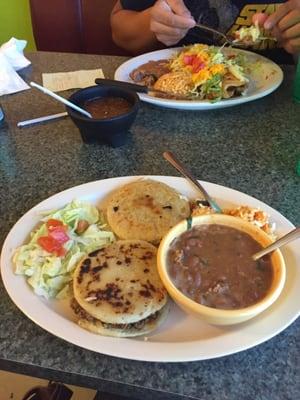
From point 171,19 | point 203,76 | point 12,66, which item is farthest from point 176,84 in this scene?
point 12,66

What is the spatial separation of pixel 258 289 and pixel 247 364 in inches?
4.6

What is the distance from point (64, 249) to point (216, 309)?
33 cm

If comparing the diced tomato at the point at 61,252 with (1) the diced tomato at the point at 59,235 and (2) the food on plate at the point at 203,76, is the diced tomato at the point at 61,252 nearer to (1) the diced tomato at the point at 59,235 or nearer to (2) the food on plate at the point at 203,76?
(1) the diced tomato at the point at 59,235

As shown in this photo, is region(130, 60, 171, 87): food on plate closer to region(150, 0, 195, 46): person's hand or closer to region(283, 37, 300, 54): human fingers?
region(150, 0, 195, 46): person's hand

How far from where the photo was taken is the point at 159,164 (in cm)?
122

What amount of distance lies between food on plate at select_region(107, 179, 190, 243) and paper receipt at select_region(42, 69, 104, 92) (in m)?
0.71

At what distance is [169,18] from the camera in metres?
1.63

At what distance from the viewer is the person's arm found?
1629mm

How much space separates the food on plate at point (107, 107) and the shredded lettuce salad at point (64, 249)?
354mm

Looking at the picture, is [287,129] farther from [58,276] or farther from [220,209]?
[58,276]

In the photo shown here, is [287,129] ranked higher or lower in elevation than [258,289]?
lower

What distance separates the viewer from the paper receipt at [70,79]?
1619 millimetres

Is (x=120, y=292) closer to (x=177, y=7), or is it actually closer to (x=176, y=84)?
(x=176, y=84)

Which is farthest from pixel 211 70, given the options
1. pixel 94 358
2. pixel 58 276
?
pixel 94 358
